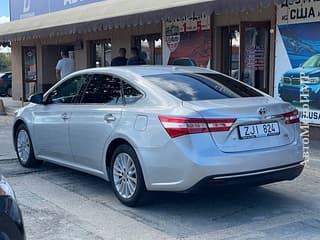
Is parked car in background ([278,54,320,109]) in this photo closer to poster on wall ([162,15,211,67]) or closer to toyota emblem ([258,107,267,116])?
poster on wall ([162,15,211,67])

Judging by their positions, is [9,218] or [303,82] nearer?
[9,218]

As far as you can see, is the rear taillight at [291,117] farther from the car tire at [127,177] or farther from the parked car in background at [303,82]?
the parked car in background at [303,82]

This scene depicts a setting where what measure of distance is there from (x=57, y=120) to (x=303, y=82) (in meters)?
4.91

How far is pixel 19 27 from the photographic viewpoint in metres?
19.0

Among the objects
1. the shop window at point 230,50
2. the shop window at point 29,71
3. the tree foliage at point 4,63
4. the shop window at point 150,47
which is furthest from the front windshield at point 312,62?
the tree foliage at point 4,63

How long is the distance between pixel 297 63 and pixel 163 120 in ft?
17.5

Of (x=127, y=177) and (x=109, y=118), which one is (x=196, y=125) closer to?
(x=127, y=177)

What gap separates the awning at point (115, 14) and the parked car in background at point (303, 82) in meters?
1.72

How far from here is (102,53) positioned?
1789 centimetres

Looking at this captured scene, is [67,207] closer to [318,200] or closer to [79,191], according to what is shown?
[79,191]

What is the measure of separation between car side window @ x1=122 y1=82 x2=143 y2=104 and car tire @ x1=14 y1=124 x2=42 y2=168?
2.39 meters

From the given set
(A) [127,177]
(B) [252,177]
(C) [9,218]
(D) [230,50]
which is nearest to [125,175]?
(A) [127,177]

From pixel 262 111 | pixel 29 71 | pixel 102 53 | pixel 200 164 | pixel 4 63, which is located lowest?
pixel 200 164

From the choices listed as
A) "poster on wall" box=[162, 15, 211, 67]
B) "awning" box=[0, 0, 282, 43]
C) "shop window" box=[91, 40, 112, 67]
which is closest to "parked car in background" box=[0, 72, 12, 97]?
"awning" box=[0, 0, 282, 43]
